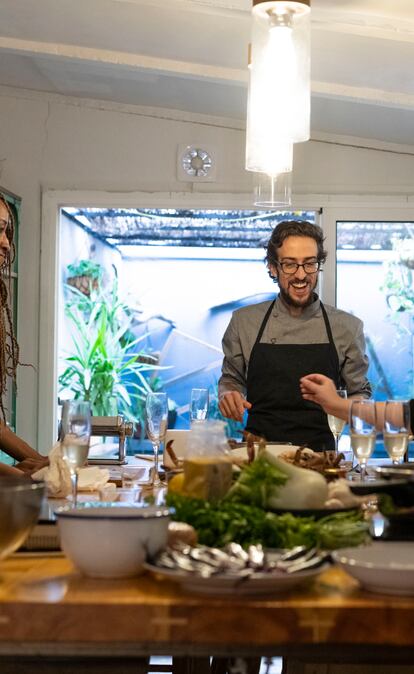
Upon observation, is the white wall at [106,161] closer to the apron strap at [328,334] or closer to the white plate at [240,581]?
the apron strap at [328,334]

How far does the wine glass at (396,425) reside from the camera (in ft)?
6.63

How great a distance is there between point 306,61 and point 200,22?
3.79 feet

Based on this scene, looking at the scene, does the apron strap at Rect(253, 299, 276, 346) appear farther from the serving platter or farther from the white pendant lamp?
the serving platter

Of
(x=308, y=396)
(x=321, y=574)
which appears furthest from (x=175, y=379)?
(x=321, y=574)

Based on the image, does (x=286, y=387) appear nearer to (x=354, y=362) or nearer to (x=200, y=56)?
(x=354, y=362)

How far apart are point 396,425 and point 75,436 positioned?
0.64 meters

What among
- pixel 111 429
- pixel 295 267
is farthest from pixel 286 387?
pixel 111 429

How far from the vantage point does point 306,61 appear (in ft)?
10.2

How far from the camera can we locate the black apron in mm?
4176

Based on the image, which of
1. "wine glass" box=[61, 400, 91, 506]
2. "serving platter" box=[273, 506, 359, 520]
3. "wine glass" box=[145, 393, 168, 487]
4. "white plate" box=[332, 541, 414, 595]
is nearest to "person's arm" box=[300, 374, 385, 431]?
"wine glass" box=[145, 393, 168, 487]

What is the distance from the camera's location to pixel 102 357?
726cm

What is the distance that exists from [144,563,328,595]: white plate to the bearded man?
286 cm

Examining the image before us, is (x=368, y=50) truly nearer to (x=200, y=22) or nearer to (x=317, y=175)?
(x=200, y=22)

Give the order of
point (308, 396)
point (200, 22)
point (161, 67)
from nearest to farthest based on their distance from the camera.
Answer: point (308, 396) < point (200, 22) < point (161, 67)
